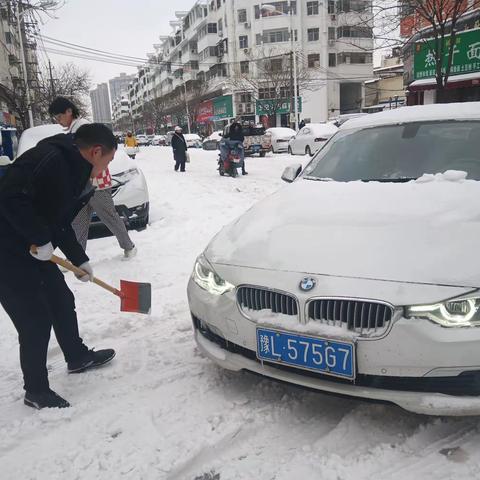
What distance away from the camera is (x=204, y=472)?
1955mm

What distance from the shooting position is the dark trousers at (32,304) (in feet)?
7.72

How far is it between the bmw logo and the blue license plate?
0.21 meters

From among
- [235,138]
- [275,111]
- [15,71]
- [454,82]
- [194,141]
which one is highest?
[15,71]

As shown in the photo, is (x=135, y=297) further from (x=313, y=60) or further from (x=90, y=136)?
(x=313, y=60)

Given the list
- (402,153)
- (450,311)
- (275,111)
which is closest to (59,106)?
(402,153)

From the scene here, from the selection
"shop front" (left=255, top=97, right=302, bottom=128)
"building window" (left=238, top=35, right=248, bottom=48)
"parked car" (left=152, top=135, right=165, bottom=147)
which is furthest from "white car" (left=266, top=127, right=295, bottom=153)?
"building window" (left=238, top=35, right=248, bottom=48)

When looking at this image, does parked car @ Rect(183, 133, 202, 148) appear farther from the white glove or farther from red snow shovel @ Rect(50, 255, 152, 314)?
the white glove

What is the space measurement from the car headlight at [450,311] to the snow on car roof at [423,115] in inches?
80.1

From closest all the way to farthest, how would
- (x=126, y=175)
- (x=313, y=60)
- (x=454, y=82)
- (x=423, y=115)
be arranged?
(x=423, y=115) → (x=126, y=175) → (x=454, y=82) → (x=313, y=60)

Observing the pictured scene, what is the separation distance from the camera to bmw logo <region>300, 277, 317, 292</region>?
6.75 feet

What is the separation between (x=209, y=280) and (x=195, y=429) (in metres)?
0.76

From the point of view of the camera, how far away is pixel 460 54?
1688 centimetres

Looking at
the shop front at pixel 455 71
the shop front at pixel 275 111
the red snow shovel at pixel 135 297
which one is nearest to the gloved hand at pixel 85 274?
the red snow shovel at pixel 135 297

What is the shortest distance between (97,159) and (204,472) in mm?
1647
